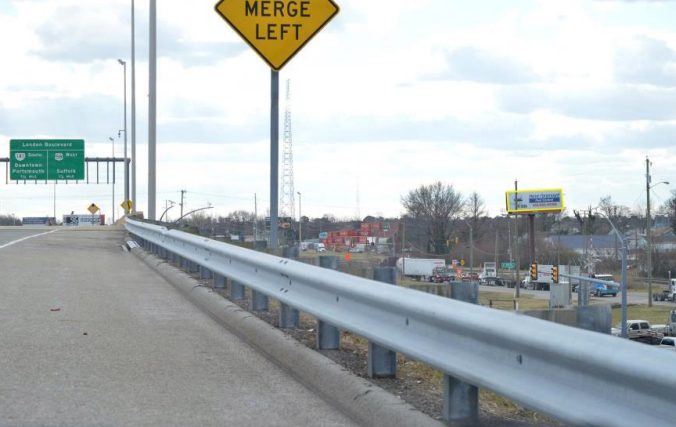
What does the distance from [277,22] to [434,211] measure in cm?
4856

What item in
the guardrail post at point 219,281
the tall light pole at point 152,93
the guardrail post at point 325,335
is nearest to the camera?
the guardrail post at point 325,335

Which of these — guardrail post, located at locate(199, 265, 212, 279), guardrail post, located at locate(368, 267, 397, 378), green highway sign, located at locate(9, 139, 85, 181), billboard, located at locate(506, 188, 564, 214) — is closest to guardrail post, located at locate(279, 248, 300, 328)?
guardrail post, located at locate(368, 267, 397, 378)

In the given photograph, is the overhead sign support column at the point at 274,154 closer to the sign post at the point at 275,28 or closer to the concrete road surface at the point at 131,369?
the sign post at the point at 275,28

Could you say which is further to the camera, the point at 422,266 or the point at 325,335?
the point at 422,266

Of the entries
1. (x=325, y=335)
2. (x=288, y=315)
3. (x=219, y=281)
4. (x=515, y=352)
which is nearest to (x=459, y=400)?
(x=515, y=352)

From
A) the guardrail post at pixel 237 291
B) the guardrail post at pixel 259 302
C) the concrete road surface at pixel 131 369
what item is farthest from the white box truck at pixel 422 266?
the guardrail post at pixel 259 302

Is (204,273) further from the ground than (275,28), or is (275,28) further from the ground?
(275,28)

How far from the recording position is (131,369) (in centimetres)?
808

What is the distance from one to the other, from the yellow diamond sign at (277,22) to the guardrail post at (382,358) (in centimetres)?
599

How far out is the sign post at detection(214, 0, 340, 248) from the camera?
12.5 m

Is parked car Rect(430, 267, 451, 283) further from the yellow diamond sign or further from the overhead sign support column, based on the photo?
the yellow diamond sign

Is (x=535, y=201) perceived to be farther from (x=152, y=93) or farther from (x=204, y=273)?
(x=204, y=273)

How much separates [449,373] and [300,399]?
1940mm

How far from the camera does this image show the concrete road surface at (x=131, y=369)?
21.4 ft
